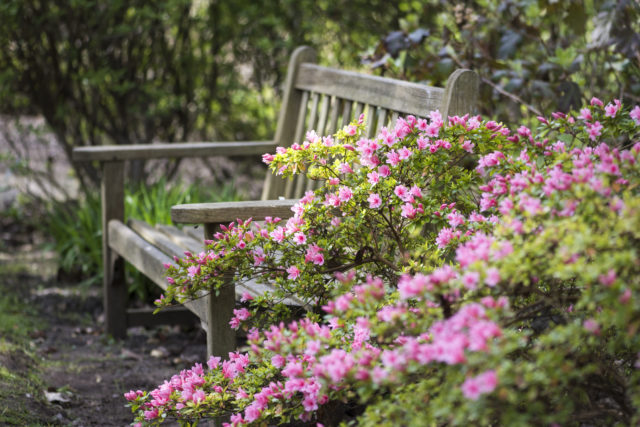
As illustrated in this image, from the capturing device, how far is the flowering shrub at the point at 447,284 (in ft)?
4.19

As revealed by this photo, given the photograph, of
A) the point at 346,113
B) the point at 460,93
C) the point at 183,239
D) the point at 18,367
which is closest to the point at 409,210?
the point at 460,93

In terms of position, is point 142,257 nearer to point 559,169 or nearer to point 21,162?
point 559,169

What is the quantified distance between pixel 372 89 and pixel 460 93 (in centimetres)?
59

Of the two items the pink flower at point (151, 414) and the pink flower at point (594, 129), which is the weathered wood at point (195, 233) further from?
the pink flower at point (594, 129)

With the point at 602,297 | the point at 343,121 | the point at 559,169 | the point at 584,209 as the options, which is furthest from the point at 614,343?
the point at 343,121

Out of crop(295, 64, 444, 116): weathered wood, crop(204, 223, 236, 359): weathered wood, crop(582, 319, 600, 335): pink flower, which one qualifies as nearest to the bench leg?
crop(295, 64, 444, 116): weathered wood

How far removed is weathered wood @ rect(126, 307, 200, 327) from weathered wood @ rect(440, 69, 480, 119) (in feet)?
5.96

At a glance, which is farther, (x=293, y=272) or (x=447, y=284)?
(x=293, y=272)

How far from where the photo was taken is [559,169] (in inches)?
60.8

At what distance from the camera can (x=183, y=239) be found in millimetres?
3098

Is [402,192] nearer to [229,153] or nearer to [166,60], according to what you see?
[229,153]

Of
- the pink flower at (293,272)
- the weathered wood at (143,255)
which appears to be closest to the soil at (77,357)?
the weathered wood at (143,255)

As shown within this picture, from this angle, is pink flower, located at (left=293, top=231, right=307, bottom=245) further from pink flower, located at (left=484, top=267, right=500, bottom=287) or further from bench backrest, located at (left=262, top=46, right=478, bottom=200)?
pink flower, located at (left=484, top=267, right=500, bottom=287)

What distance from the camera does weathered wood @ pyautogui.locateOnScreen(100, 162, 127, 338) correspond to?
351 centimetres
